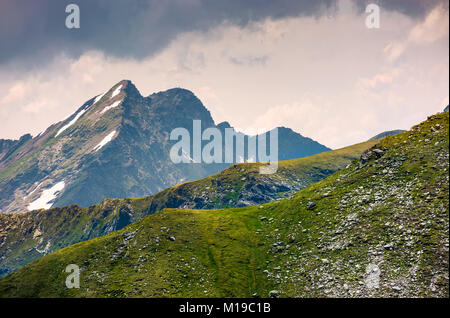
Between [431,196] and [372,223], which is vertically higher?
[431,196]

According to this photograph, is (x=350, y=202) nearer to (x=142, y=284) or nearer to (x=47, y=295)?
(x=142, y=284)

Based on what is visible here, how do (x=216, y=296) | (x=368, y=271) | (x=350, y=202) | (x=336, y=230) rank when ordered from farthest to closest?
(x=350, y=202)
(x=336, y=230)
(x=216, y=296)
(x=368, y=271)

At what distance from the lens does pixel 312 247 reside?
261ft

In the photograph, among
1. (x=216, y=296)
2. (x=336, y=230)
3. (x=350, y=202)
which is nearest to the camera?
(x=216, y=296)

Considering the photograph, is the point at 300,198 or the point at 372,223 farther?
the point at 300,198

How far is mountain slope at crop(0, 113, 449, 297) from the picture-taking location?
6341 centimetres

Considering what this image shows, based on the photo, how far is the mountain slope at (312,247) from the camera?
208 ft

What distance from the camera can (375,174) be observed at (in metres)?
92.4
